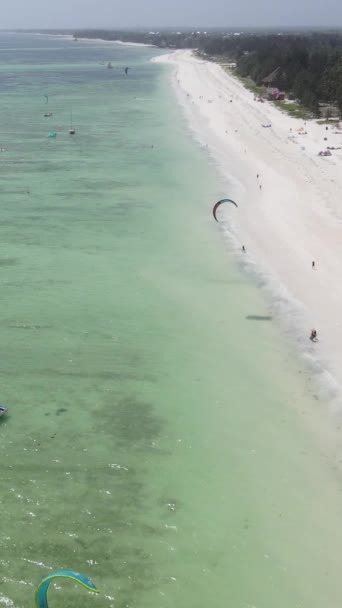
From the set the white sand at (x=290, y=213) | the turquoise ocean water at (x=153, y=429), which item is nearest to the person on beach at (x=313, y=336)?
the white sand at (x=290, y=213)

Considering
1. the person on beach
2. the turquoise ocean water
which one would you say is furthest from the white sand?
the turquoise ocean water

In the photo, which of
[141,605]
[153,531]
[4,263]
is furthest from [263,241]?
[141,605]

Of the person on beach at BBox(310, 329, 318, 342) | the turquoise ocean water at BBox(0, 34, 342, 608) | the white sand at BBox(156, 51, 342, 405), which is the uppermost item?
the white sand at BBox(156, 51, 342, 405)

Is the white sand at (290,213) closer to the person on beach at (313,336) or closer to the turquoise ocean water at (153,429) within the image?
the person on beach at (313,336)

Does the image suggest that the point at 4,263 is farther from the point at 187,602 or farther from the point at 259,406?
the point at 187,602

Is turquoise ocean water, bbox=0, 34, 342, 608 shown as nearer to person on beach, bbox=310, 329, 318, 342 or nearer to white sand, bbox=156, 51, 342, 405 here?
person on beach, bbox=310, 329, 318, 342

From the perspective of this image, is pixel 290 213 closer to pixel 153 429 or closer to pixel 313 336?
pixel 313 336

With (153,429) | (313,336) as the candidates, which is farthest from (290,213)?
(153,429)

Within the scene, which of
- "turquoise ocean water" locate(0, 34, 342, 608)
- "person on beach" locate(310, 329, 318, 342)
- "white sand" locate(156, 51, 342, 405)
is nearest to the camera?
"turquoise ocean water" locate(0, 34, 342, 608)
